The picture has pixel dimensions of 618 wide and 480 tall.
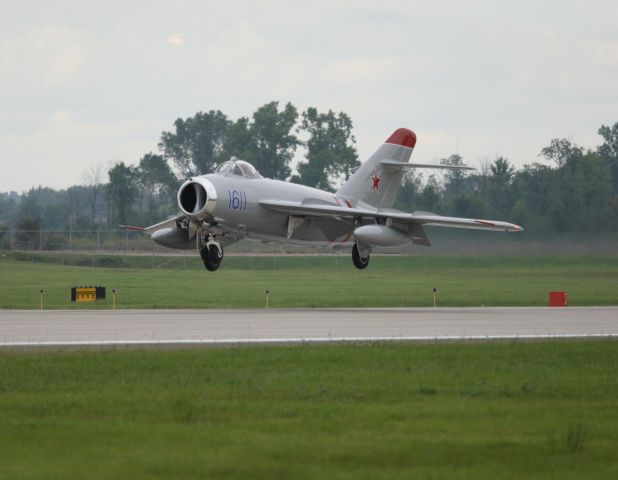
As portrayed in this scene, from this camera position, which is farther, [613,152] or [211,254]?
[613,152]

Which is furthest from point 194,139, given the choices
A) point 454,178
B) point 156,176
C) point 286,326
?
point 286,326

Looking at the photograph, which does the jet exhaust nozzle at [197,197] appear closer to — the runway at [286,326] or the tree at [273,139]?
the runway at [286,326]

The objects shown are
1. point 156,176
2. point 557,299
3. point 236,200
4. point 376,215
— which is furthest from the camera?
point 156,176

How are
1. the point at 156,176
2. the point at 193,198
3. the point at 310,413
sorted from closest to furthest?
the point at 310,413, the point at 193,198, the point at 156,176

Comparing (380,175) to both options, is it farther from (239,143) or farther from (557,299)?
(239,143)

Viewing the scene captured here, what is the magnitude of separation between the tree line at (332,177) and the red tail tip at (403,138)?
337 inches

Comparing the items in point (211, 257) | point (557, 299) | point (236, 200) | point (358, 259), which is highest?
point (236, 200)

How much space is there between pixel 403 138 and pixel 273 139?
62396 mm

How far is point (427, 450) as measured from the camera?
10.9 m

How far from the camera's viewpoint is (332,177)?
101562 millimetres

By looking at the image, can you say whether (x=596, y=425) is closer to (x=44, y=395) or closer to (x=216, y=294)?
(x=44, y=395)

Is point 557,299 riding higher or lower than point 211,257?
lower

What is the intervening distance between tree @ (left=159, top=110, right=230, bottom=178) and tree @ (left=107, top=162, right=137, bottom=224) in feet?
61.1

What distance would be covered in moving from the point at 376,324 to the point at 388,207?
44.8 ft
